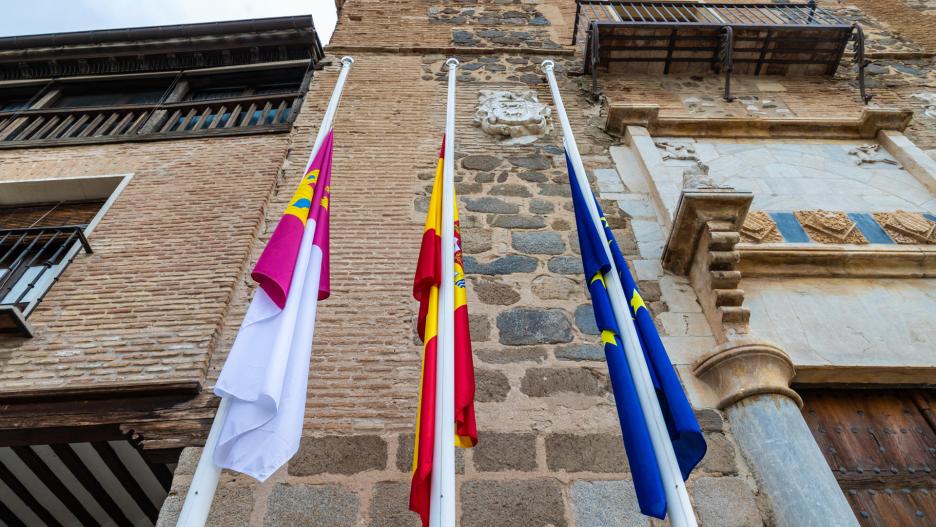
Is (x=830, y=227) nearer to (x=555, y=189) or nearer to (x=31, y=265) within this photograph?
(x=555, y=189)

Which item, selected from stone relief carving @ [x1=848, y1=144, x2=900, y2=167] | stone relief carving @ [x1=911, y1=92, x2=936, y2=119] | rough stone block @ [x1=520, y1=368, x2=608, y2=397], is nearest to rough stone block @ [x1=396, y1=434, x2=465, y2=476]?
rough stone block @ [x1=520, y1=368, x2=608, y2=397]

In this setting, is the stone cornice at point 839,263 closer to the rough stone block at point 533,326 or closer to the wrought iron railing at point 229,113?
the rough stone block at point 533,326

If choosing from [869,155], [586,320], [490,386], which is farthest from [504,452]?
[869,155]

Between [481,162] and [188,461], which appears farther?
[481,162]

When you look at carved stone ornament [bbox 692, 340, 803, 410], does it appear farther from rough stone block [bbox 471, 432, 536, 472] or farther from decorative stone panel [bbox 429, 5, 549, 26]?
decorative stone panel [bbox 429, 5, 549, 26]

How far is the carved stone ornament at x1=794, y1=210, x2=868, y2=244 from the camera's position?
3.80m

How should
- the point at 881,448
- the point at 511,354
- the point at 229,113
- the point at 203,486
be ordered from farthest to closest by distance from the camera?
the point at 229,113 → the point at 511,354 → the point at 881,448 → the point at 203,486

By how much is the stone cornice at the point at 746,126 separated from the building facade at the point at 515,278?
0.03 m

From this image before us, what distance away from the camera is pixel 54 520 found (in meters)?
4.15

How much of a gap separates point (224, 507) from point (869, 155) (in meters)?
5.77

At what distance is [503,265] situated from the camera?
376cm

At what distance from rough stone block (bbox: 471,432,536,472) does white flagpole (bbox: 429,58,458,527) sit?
36.9 inches

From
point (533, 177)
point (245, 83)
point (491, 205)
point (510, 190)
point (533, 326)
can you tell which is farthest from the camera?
point (245, 83)

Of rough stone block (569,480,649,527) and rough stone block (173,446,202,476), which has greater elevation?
rough stone block (173,446,202,476)
